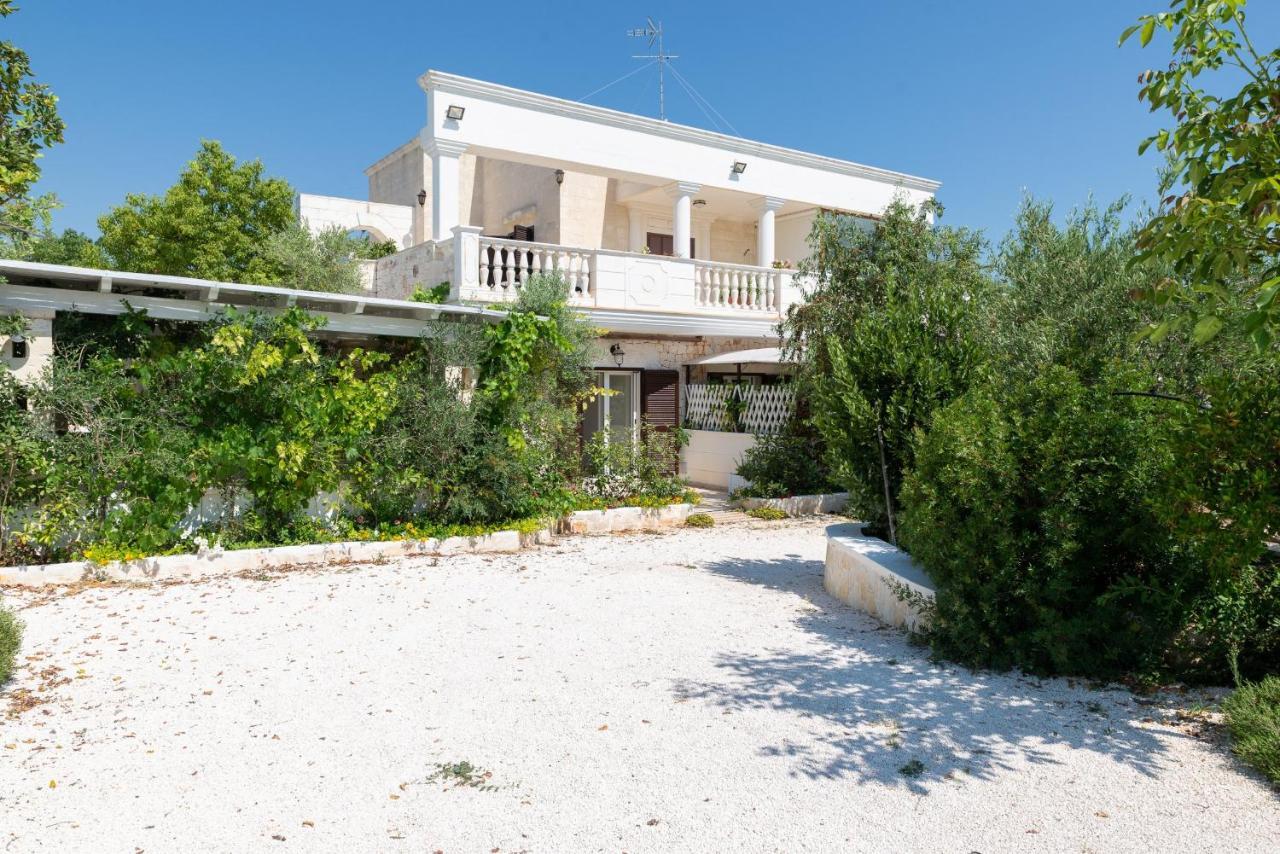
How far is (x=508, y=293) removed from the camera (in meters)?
13.1

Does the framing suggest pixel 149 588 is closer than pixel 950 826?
No

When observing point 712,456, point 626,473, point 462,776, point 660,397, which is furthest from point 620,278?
point 462,776

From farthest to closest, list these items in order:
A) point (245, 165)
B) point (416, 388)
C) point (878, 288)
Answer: point (245, 165) < point (878, 288) < point (416, 388)

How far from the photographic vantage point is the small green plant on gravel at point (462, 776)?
3902 mm

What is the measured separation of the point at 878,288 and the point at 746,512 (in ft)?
12.5

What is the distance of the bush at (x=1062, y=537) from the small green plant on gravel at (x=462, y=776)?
325 centimetres

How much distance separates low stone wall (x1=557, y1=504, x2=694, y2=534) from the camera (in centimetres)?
1098

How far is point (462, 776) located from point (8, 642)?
3.19 meters

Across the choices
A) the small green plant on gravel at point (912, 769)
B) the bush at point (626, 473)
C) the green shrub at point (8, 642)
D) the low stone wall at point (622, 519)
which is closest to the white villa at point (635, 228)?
the bush at point (626, 473)

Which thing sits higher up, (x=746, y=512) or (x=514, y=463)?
(x=514, y=463)

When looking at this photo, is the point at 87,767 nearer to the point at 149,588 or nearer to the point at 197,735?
the point at 197,735

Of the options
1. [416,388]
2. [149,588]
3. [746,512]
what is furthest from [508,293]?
[149,588]

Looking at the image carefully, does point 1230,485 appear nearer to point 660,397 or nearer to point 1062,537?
point 1062,537

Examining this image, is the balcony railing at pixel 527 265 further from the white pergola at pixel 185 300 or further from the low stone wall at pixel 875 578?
the low stone wall at pixel 875 578
